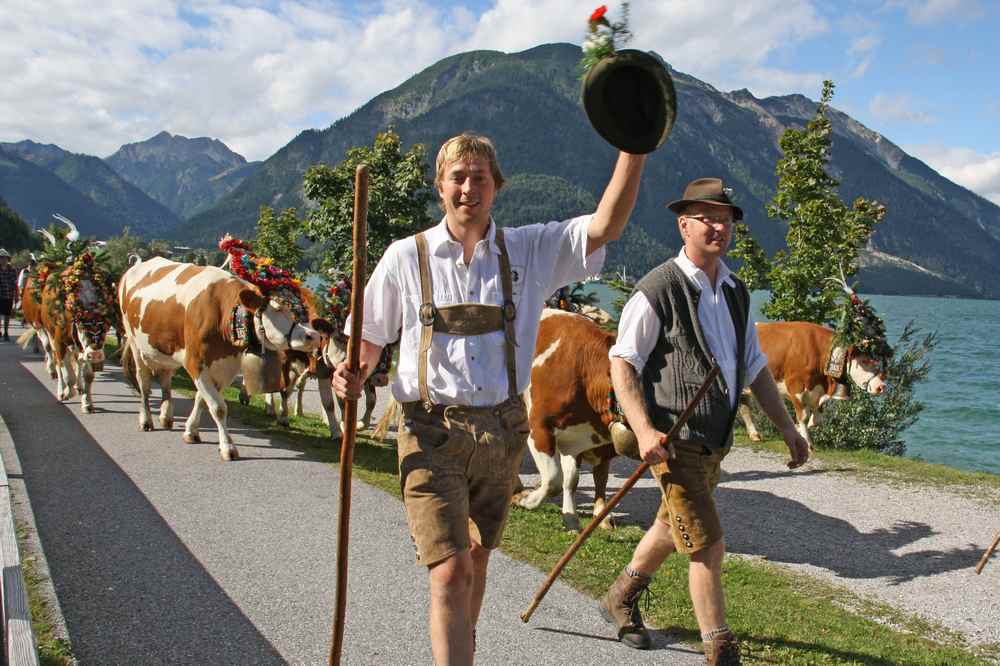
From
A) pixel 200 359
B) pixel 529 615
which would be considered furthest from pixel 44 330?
pixel 529 615

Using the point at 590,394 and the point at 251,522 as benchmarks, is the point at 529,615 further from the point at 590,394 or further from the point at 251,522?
the point at 251,522

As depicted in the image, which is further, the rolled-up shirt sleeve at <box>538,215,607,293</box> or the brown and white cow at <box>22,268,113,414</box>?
the brown and white cow at <box>22,268,113,414</box>

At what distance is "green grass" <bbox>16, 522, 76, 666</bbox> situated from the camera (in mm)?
3795

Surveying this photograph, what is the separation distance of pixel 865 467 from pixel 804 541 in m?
4.14

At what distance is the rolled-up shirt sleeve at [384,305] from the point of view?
123 inches

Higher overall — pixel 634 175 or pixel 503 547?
pixel 634 175

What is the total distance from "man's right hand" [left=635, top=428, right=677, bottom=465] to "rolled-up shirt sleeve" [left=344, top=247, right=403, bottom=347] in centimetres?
131

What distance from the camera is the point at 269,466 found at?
837 centimetres

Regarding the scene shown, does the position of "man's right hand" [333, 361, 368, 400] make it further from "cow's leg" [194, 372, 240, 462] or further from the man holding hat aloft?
the man holding hat aloft

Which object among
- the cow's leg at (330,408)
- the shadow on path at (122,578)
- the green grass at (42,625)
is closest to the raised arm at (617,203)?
the shadow on path at (122,578)

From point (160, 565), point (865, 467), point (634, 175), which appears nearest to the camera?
point (634, 175)

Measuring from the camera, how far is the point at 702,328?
3.92 m

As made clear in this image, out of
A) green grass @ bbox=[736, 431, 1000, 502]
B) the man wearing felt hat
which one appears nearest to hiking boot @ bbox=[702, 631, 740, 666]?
the man wearing felt hat

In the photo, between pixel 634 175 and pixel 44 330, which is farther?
pixel 44 330
